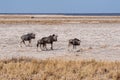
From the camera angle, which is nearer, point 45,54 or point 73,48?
point 45,54

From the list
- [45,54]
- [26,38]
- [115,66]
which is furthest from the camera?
[26,38]

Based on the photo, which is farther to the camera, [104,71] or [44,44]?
[44,44]

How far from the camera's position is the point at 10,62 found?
16.4m

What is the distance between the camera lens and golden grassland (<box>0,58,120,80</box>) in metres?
13.9

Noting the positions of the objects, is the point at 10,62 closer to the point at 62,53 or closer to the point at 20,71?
the point at 20,71

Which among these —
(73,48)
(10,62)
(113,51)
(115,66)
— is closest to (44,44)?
(73,48)

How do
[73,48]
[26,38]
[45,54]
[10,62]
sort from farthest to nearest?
[26,38]
[73,48]
[45,54]
[10,62]

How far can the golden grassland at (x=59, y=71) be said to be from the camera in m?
13.9

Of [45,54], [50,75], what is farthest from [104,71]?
[45,54]

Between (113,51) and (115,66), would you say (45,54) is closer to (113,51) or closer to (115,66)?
(113,51)

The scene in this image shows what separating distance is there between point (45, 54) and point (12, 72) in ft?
24.2

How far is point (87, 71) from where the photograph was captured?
1435 cm

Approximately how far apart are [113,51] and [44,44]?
4353mm

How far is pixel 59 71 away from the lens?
14.5 meters
